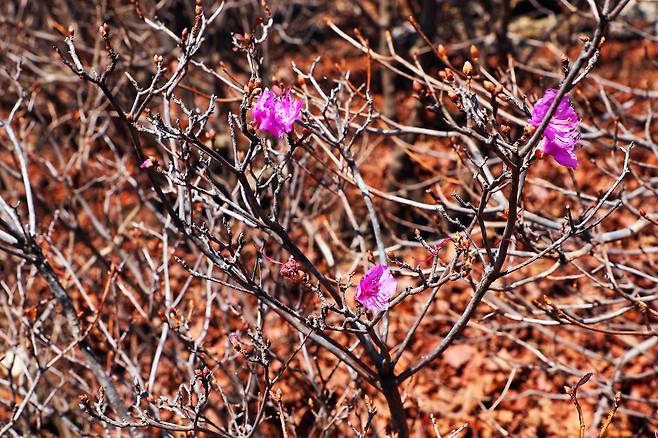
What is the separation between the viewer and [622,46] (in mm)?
7188

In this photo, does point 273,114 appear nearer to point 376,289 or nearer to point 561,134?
point 376,289

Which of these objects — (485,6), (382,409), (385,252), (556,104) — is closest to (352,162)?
(385,252)

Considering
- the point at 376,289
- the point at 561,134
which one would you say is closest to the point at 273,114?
the point at 376,289

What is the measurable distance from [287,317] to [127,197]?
495 cm

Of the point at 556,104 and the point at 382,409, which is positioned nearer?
the point at 556,104

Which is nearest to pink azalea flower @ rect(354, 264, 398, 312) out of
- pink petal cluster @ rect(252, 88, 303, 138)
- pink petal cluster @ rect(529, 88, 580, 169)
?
pink petal cluster @ rect(252, 88, 303, 138)

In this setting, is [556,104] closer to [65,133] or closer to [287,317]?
[287,317]

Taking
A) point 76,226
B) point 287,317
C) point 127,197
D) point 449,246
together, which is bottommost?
point 287,317

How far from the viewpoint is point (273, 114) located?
5.77 ft

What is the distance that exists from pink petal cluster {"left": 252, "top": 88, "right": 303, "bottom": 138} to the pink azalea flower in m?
0.45

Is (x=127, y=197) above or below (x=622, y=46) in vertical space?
below

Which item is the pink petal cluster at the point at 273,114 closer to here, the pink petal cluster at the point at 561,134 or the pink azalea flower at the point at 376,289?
the pink azalea flower at the point at 376,289

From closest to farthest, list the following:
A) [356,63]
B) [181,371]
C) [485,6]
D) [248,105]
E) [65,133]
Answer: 1. [248,105]
2. [181,371]
3. [485,6]
4. [65,133]
5. [356,63]

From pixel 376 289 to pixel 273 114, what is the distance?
545 millimetres
